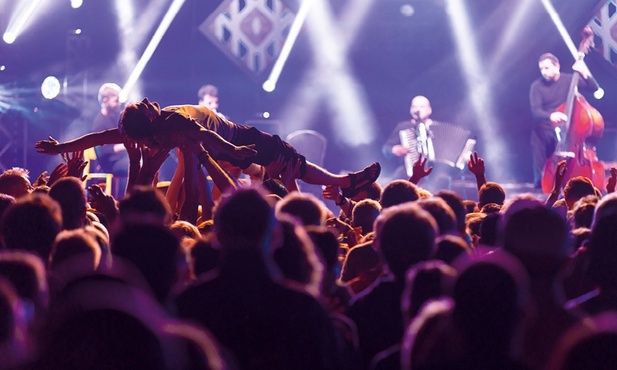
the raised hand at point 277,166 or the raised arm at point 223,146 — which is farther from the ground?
the raised arm at point 223,146

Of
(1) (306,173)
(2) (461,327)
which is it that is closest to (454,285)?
(2) (461,327)

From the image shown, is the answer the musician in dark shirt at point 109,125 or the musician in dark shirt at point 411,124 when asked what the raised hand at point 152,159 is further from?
the musician in dark shirt at point 411,124

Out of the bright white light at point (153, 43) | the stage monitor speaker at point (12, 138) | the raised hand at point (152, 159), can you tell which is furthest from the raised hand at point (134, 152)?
the bright white light at point (153, 43)

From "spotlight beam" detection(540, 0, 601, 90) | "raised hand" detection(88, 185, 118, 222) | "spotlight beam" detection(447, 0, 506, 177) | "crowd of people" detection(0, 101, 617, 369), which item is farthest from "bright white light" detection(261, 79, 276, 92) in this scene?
"crowd of people" detection(0, 101, 617, 369)

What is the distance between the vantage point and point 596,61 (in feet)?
46.7

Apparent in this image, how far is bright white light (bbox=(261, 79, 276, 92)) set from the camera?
45.2 ft

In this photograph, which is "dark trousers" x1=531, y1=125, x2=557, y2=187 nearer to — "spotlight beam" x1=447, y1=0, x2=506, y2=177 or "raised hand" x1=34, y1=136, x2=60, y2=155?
"spotlight beam" x1=447, y1=0, x2=506, y2=177

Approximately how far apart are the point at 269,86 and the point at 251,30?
1.08 m

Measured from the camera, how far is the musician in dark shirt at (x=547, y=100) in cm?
1349

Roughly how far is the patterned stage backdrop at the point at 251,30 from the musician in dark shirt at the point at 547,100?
178 inches

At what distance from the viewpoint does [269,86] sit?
13805mm

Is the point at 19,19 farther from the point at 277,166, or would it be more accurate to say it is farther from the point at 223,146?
the point at 223,146

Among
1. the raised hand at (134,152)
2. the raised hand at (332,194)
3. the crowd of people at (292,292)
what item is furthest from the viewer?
the raised hand at (332,194)

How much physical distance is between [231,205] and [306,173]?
3940 millimetres
